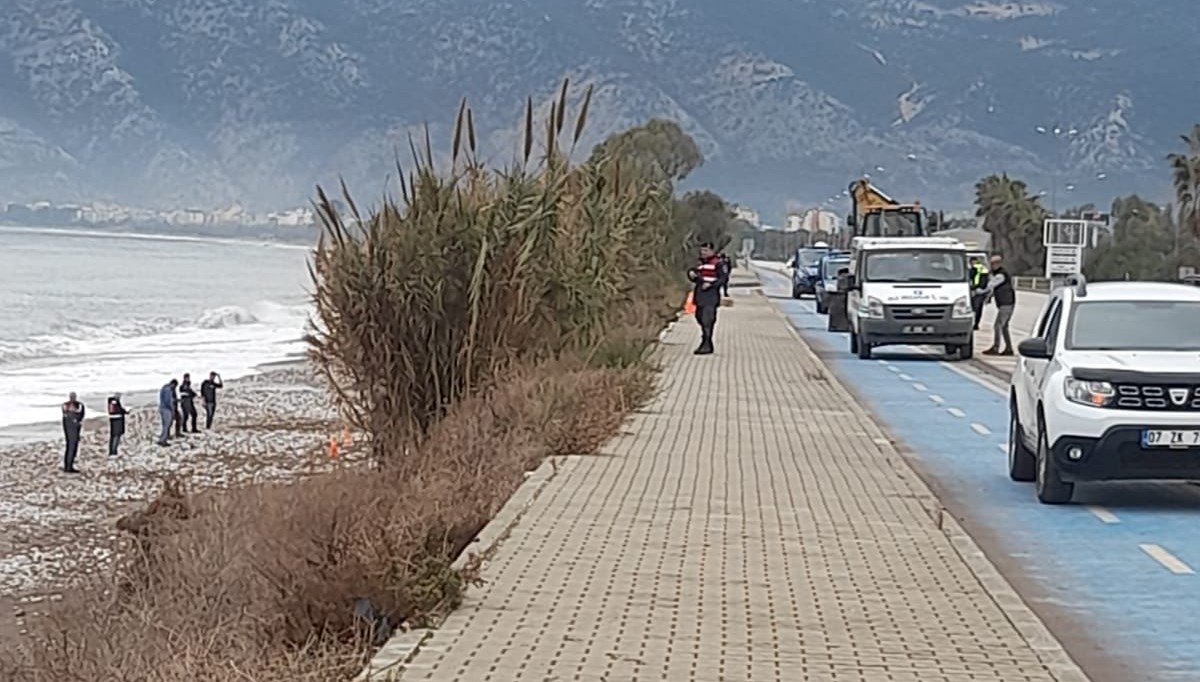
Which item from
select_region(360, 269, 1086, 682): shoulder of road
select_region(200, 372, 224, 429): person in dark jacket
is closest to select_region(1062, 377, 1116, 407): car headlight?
select_region(360, 269, 1086, 682): shoulder of road

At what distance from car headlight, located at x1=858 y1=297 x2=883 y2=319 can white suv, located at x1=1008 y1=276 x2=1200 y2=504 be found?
1828 cm

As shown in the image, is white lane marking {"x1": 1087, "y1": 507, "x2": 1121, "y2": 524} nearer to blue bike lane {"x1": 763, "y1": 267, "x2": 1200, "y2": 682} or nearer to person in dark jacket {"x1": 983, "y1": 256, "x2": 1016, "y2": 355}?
blue bike lane {"x1": 763, "y1": 267, "x2": 1200, "y2": 682}

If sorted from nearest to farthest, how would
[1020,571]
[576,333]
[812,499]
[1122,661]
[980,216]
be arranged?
1. [1122,661]
2. [1020,571]
3. [812,499]
4. [576,333]
5. [980,216]

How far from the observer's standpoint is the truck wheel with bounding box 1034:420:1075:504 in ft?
47.9

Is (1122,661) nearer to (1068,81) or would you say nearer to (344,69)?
(344,69)

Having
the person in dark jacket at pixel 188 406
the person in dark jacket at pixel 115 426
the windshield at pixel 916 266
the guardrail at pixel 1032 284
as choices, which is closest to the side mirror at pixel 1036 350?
the windshield at pixel 916 266

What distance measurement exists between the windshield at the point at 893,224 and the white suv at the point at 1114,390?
36050mm

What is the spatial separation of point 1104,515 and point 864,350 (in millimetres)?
20584

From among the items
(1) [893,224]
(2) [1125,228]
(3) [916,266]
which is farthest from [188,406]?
(2) [1125,228]

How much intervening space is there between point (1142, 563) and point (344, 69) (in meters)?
180

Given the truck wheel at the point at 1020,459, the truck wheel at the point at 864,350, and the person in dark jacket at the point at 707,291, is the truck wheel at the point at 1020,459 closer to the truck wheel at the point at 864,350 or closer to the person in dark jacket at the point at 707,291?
the person in dark jacket at the point at 707,291

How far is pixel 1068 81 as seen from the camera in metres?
197

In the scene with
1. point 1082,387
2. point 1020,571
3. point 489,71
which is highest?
point 489,71

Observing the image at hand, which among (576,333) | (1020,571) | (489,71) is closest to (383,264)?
(576,333)
